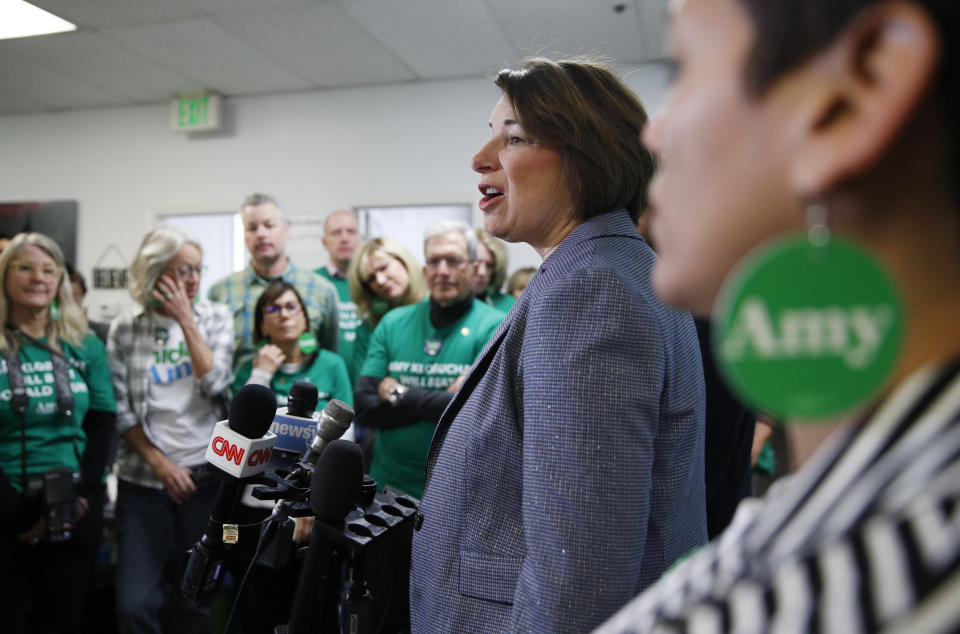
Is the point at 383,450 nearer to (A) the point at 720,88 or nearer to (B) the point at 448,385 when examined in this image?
(B) the point at 448,385

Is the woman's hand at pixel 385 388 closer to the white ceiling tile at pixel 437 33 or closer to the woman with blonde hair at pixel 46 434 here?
the woman with blonde hair at pixel 46 434

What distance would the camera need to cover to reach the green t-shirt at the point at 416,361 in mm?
2266

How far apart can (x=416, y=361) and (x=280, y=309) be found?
603 mm

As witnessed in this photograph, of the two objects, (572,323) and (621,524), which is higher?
(572,323)

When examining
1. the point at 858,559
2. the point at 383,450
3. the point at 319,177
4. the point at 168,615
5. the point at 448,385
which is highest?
the point at 319,177

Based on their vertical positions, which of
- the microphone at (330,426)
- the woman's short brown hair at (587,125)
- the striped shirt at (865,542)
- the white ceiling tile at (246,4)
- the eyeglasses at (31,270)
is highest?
the white ceiling tile at (246,4)

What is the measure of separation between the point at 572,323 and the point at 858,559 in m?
0.63

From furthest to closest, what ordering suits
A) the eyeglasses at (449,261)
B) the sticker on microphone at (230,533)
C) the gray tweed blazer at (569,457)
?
the eyeglasses at (449,261) → the sticker on microphone at (230,533) → the gray tweed blazer at (569,457)

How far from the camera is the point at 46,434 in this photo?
7.73 ft

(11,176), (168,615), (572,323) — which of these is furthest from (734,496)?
(11,176)

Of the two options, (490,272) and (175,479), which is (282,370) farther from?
(490,272)

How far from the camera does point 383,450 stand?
2.35 metres

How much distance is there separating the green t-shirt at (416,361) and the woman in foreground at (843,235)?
6.31 feet

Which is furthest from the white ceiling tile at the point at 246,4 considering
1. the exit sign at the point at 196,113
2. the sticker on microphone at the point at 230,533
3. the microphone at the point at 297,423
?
the sticker on microphone at the point at 230,533
